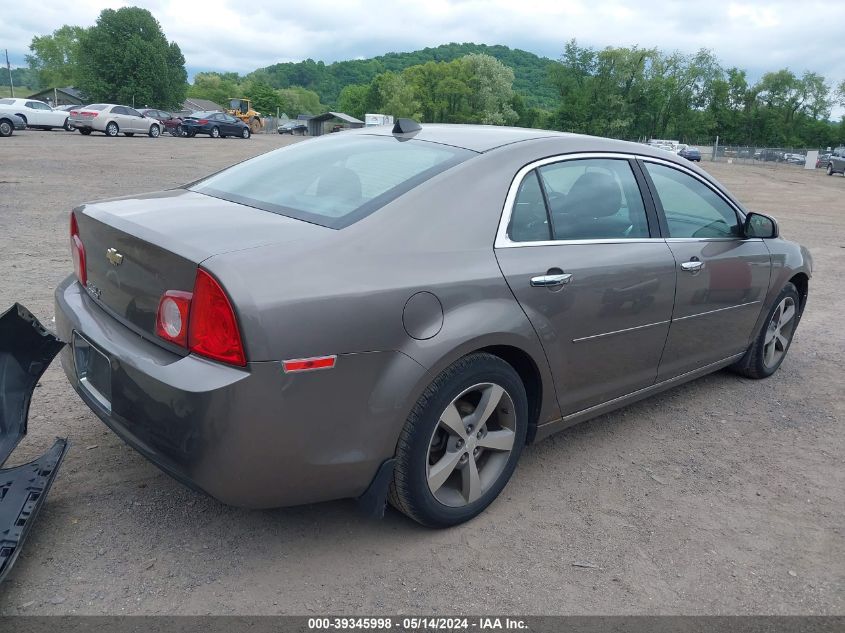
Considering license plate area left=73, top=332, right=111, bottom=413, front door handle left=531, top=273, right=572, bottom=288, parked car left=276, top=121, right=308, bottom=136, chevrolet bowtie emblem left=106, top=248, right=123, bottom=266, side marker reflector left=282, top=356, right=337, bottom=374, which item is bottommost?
parked car left=276, top=121, right=308, bottom=136

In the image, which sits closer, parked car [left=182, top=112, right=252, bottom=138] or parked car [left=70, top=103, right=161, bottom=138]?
parked car [left=70, top=103, right=161, bottom=138]

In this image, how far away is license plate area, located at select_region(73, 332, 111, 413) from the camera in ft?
8.72

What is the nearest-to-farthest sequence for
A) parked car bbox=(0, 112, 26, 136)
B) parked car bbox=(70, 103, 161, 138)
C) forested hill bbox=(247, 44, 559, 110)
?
1. parked car bbox=(0, 112, 26, 136)
2. parked car bbox=(70, 103, 161, 138)
3. forested hill bbox=(247, 44, 559, 110)

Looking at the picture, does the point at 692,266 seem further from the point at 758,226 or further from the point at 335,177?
the point at 335,177

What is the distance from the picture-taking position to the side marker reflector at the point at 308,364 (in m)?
2.27

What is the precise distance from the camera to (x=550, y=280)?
3006 mm

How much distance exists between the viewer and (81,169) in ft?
Result: 56.4

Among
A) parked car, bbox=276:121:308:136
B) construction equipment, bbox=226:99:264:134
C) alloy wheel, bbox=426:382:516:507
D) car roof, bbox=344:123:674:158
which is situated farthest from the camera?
parked car, bbox=276:121:308:136

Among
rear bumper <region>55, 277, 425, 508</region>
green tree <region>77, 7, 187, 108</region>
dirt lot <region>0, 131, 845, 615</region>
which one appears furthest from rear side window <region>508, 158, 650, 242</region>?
green tree <region>77, 7, 187, 108</region>

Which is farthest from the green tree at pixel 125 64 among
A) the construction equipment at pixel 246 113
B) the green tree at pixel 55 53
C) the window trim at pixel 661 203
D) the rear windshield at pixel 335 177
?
the window trim at pixel 661 203

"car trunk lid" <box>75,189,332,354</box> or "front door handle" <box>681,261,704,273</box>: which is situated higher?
"car trunk lid" <box>75,189,332,354</box>

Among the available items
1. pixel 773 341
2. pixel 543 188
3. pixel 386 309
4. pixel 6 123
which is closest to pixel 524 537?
pixel 386 309

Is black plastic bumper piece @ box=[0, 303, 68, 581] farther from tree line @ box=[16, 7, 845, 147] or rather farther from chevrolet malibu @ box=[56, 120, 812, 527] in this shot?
tree line @ box=[16, 7, 845, 147]

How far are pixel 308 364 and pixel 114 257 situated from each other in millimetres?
997
